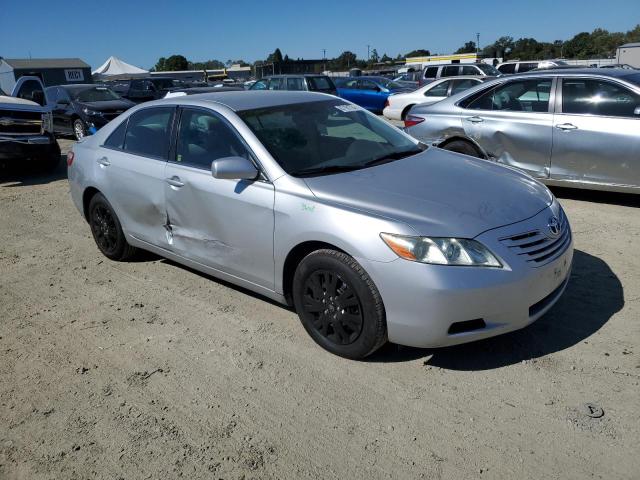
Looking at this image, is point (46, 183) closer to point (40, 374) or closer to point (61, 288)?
point (61, 288)

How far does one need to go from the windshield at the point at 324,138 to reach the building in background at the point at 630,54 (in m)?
32.2

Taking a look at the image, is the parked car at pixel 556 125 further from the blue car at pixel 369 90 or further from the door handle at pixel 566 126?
the blue car at pixel 369 90

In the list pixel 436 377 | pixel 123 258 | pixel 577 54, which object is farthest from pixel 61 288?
pixel 577 54

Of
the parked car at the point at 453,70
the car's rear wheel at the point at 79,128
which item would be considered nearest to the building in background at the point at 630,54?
the parked car at the point at 453,70

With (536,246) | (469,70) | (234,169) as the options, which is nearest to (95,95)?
(234,169)

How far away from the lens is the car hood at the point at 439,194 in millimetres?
3133

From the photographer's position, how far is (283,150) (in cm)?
385

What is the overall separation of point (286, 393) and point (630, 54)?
117ft

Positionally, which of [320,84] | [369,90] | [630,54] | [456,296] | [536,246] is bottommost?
[456,296]

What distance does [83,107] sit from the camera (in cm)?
1408

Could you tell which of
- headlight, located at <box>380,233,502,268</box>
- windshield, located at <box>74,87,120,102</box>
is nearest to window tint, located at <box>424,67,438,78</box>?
windshield, located at <box>74,87,120,102</box>

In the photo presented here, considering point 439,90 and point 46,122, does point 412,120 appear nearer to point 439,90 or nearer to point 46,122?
point 439,90

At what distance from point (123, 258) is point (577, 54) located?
7326 centimetres

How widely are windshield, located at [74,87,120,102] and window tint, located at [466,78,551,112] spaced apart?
10957mm
